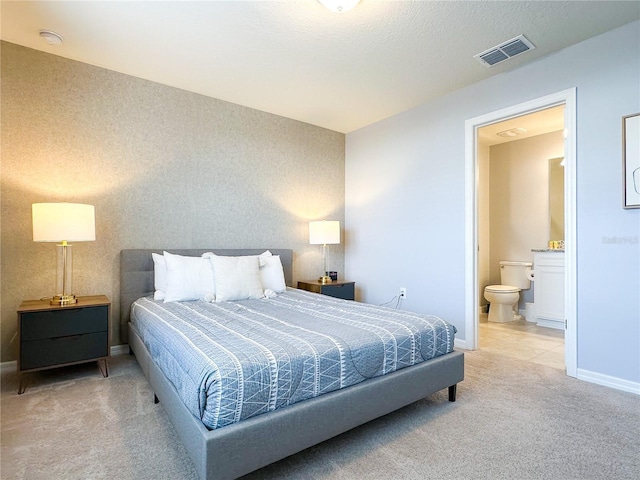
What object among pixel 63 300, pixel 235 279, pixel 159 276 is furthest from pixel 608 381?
pixel 63 300

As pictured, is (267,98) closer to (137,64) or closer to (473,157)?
(137,64)

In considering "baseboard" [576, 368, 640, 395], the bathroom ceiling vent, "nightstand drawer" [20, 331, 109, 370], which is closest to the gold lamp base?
"nightstand drawer" [20, 331, 109, 370]

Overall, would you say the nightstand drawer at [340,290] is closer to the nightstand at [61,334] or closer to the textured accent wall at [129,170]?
the textured accent wall at [129,170]

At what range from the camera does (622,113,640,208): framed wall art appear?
2.39 m

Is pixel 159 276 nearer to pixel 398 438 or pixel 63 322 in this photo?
pixel 63 322

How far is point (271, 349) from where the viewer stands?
157 cm

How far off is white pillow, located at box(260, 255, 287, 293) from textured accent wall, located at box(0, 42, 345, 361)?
555mm

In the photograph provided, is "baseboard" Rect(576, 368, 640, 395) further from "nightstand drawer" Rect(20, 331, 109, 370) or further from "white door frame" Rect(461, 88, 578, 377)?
"nightstand drawer" Rect(20, 331, 109, 370)

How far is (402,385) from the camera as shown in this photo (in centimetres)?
192

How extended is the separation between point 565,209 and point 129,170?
12.5 ft

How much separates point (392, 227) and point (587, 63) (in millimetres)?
2281

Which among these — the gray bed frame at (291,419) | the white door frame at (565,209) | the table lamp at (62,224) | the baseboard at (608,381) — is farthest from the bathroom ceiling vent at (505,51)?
the table lamp at (62,224)

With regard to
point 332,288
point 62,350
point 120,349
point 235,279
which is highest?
point 235,279

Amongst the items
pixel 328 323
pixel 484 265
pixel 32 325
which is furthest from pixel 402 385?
pixel 484 265
